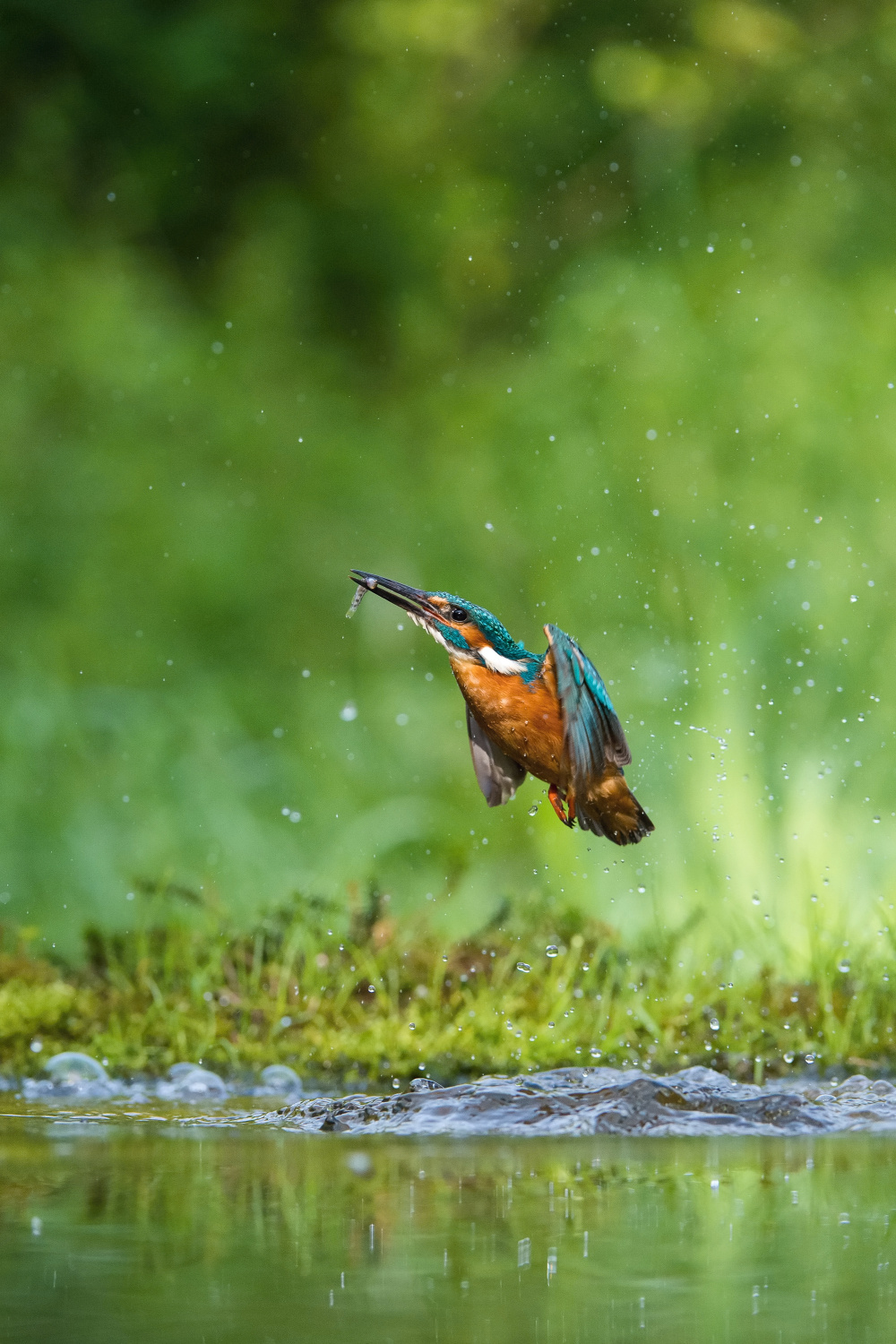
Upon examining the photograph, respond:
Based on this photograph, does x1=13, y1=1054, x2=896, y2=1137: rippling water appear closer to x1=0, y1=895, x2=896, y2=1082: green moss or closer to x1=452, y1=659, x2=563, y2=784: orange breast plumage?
x1=0, y1=895, x2=896, y2=1082: green moss

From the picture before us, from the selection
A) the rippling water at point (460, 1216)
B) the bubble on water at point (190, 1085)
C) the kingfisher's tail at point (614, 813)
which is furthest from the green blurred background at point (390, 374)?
the kingfisher's tail at point (614, 813)

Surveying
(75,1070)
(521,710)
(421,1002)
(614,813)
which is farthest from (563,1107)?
(75,1070)

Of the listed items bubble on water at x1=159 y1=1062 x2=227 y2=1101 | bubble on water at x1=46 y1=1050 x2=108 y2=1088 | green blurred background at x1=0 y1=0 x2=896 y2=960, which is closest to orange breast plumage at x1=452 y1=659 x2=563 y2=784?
bubble on water at x1=159 y1=1062 x2=227 y2=1101

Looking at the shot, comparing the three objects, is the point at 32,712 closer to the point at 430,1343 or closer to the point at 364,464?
the point at 364,464

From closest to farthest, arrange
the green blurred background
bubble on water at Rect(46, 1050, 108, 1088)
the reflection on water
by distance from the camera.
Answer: the reflection on water → bubble on water at Rect(46, 1050, 108, 1088) → the green blurred background

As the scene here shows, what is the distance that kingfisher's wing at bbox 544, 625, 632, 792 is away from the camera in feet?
7.70

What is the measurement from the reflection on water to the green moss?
0.98 metres

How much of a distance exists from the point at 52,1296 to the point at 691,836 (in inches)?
108

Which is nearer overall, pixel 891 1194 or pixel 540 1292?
pixel 540 1292

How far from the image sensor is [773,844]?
13.0 ft

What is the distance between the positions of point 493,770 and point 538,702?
24 cm

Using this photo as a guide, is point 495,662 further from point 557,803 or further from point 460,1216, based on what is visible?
point 460,1216

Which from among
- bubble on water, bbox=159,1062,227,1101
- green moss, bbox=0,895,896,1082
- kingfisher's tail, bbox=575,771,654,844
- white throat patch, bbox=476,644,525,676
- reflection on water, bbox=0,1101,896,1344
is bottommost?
reflection on water, bbox=0,1101,896,1344

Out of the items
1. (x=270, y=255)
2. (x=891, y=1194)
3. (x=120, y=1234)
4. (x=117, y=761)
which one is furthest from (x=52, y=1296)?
(x=270, y=255)
